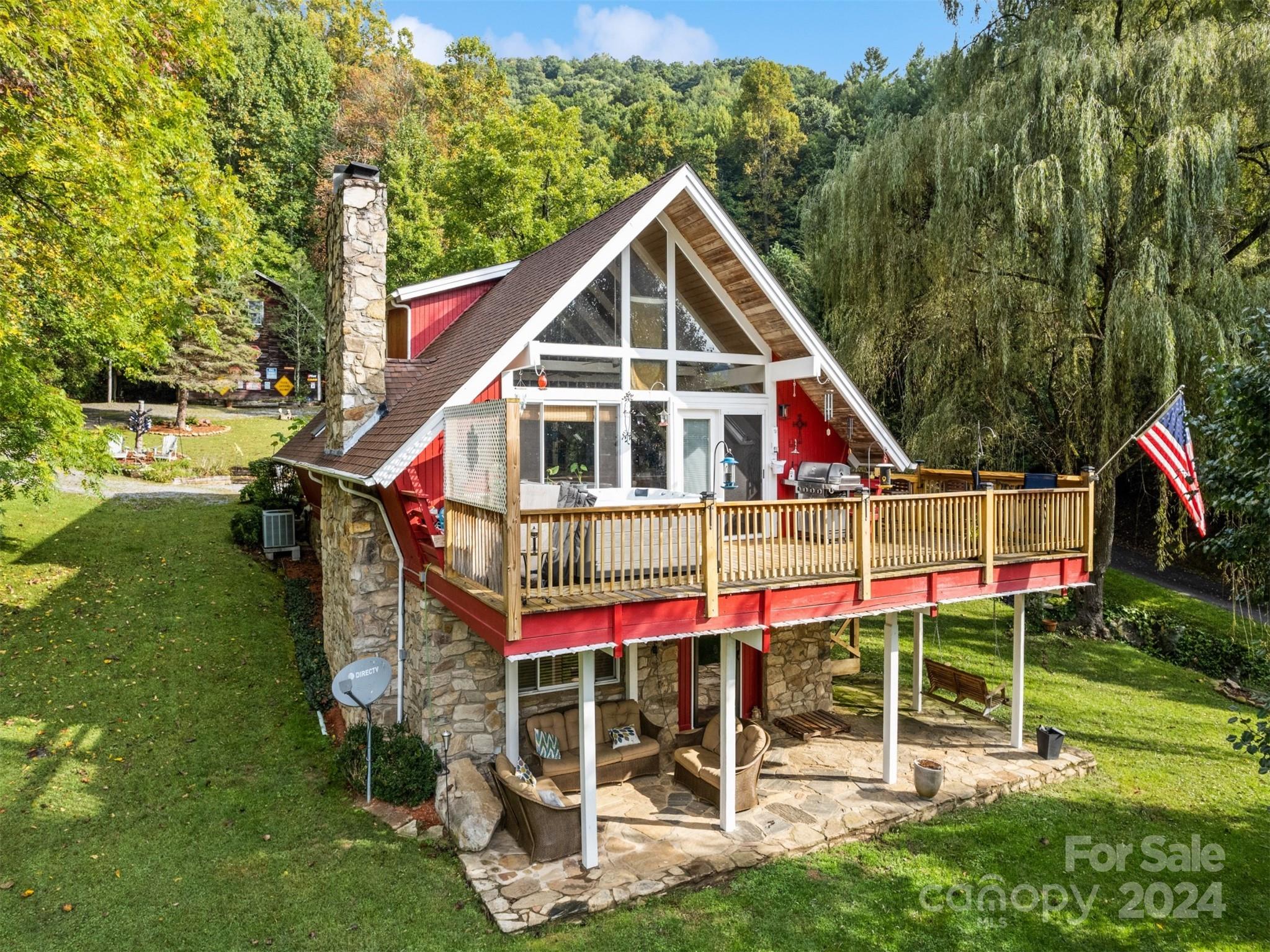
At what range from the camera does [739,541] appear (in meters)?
7.69

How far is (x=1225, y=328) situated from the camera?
12312mm

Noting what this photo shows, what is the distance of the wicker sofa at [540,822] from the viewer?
731 centimetres

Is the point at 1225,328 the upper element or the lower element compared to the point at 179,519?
upper

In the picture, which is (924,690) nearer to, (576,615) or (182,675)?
(576,615)

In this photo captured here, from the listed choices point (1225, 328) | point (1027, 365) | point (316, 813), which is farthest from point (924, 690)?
point (316, 813)

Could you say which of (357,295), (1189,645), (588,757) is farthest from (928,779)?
(1189,645)

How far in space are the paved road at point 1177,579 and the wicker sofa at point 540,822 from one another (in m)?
16.9

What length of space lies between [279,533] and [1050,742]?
1613cm

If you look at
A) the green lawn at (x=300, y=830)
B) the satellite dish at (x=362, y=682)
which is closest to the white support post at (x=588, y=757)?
the green lawn at (x=300, y=830)

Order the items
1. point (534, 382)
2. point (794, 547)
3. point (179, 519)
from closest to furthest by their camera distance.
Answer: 1. point (794, 547)
2. point (534, 382)
3. point (179, 519)

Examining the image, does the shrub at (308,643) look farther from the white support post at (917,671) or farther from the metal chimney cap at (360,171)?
the white support post at (917,671)

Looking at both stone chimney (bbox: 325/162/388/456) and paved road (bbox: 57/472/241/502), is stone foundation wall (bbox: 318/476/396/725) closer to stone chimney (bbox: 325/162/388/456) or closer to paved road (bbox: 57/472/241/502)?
stone chimney (bbox: 325/162/388/456)

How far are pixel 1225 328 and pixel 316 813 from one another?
16241mm

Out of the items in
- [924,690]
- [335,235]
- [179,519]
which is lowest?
[924,690]
